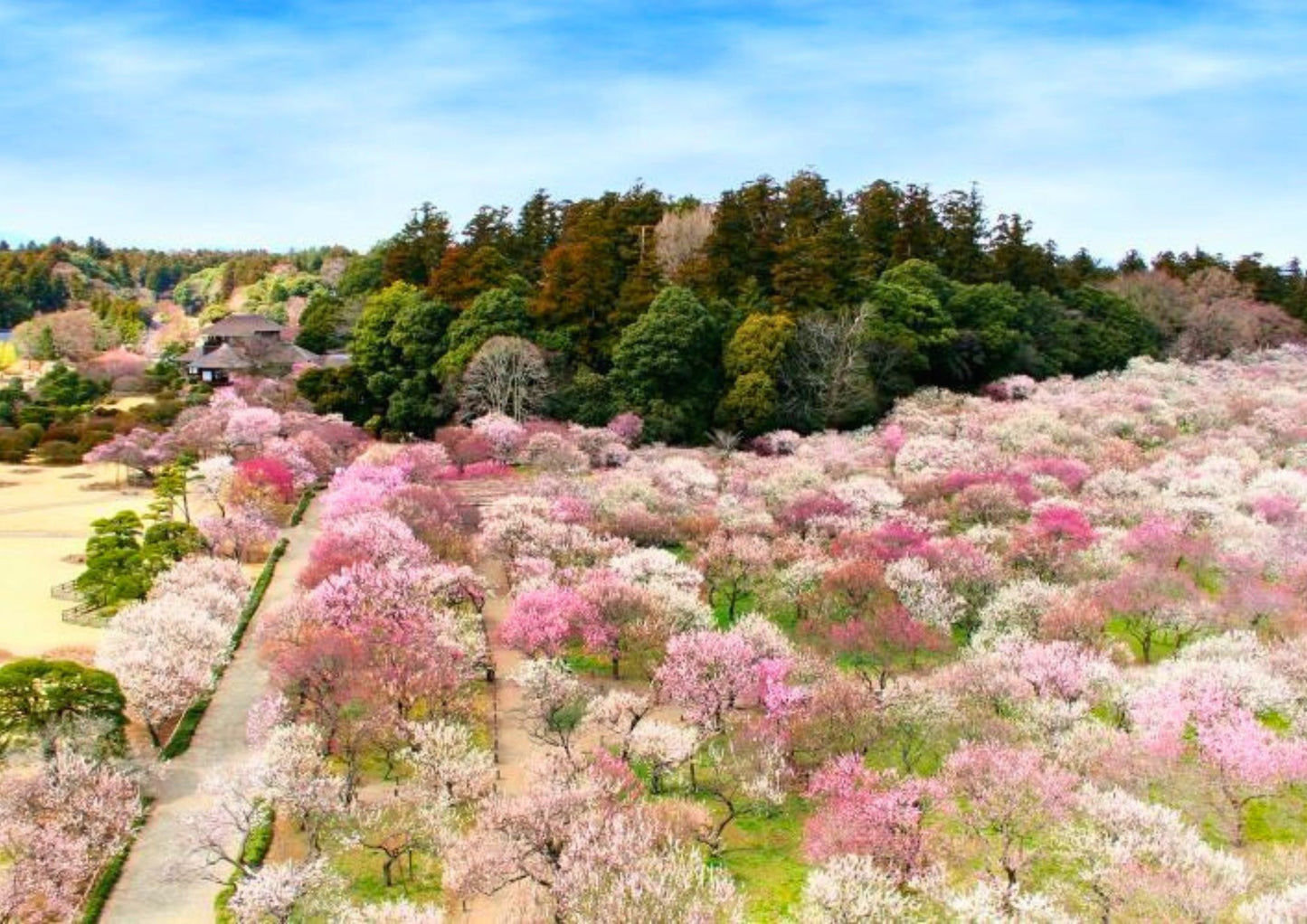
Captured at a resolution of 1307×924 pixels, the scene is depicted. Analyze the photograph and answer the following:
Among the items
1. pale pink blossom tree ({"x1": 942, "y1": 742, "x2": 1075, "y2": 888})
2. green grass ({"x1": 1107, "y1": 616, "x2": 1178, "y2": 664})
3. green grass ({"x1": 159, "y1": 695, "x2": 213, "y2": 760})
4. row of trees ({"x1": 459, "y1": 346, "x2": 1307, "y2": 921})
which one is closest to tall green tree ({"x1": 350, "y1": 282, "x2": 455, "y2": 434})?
row of trees ({"x1": 459, "y1": 346, "x2": 1307, "y2": 921})

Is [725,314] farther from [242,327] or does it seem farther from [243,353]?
[242,327]

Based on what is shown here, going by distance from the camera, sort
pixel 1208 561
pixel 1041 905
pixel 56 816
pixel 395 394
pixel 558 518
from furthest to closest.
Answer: pixel 395 394 → pixel 558 518 → pixel 1208 561 → pixel 56 816 → pixel 1041 905

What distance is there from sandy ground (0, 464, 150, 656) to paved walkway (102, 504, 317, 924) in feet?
20.3

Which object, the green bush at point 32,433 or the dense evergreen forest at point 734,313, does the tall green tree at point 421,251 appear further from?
the green bush at point 32,433

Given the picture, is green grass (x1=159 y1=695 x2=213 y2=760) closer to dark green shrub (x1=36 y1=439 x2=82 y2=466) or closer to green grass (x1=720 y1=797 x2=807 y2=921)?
green grass (x1=720 y1=797 x2=807 y2=921)

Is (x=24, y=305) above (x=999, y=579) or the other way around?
above

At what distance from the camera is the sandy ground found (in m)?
26.6

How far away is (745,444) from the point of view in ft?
150

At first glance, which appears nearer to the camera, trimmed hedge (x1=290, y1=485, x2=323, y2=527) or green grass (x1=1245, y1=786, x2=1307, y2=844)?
green grass (x1=1245, y1=786, x2=1307, y2=844)

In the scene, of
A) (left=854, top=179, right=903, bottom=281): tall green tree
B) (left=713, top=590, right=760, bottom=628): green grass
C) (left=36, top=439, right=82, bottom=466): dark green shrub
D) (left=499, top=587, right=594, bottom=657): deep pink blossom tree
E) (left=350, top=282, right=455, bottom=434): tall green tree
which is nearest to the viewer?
(left=499, top=587, right=594, bottom=657): deep pink blossom tree

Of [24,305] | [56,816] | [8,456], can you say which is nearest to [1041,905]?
[56,816]

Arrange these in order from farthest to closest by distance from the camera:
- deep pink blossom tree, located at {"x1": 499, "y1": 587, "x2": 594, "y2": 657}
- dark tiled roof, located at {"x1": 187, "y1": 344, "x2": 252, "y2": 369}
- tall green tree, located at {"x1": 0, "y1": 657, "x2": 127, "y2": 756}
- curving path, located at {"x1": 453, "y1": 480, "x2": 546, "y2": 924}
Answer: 1. dark tiled roof, located at {"x1": 187, "y1": 344, "x2": 252, "y2": 369}
2. deep pink blossom tree, located at {"x1": 499, "y1": 587, "x2": 594, "y2": 657}
3. tall green tree, located at {"x1": 0, "y1": 657, "x2": 127, "y2": 756}
4. curving path, located at {"x1": 453, "y1": 480, "x2": 546, "y2": 924}

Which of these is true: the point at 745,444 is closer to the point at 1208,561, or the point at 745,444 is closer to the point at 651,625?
the point at 1208,561

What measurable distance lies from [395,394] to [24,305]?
81664 millimetres
